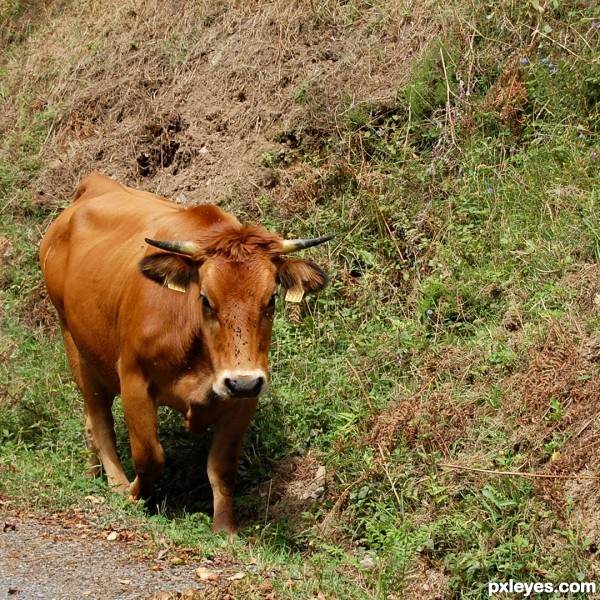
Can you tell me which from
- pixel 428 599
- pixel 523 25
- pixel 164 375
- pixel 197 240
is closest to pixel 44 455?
pixel 164 375

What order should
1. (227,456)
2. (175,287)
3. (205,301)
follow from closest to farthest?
(205,301), (175,287), (227,456)

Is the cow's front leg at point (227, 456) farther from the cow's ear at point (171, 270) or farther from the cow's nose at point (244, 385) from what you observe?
the cow's ear at point (171, 270)

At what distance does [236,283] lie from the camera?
23.1ft

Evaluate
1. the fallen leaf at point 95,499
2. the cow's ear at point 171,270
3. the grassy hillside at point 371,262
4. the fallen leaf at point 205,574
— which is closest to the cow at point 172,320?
the cow's ear at point 171,270

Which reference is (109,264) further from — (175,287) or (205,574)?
(205,574)

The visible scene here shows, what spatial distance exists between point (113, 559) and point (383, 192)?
490 cm

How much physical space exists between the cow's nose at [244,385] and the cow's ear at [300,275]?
2.86ft

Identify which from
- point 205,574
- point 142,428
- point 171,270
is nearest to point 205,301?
point 171,270

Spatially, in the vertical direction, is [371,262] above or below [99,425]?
above

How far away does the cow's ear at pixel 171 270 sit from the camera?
7332 millimetres

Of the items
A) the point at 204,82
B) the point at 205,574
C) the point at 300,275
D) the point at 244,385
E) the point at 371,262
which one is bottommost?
the point at 205,574

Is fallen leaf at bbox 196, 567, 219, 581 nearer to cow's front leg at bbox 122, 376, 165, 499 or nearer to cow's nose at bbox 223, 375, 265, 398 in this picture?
cow's nose at bbox 223, 375, 265, 398

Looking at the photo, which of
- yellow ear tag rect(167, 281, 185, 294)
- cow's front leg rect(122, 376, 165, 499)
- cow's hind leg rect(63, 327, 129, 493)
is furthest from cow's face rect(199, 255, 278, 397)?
cow's hind leg rect(63, 327, 129, 493)

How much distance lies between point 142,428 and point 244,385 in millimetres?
1365
